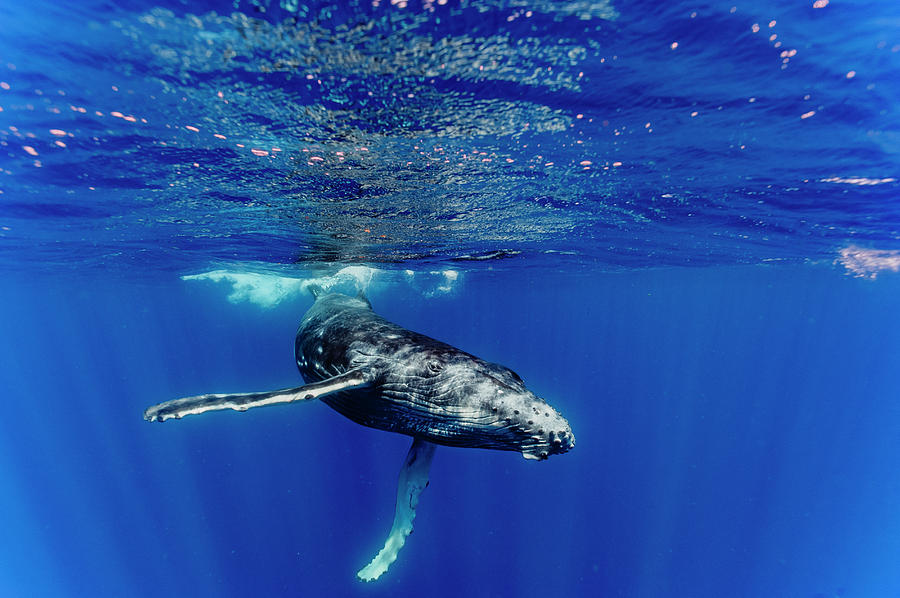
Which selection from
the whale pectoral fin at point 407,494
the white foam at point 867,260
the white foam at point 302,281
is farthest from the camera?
the white foam at point 302,281

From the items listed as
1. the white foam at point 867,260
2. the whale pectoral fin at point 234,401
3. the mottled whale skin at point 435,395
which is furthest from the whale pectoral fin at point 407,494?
the white foam at point 867,260

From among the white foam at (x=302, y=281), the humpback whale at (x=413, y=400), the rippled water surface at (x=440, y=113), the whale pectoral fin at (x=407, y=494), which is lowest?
the white foam at (x=302, y=281)

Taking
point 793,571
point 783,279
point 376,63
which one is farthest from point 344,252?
point 793,571

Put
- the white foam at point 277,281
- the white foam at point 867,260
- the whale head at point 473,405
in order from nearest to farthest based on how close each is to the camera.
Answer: the whale head at point 473,405 → the white foam at point 867,260 → the white foam at point 277,281

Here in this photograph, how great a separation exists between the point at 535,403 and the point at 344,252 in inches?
678

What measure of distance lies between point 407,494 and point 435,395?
88.2 inches

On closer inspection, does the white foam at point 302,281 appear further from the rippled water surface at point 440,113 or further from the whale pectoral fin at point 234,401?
the whale pectoral fin at point 234,401

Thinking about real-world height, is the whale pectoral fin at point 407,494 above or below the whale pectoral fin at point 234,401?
below

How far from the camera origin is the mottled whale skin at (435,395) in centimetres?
371

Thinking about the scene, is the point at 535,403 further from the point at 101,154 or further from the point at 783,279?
the point at 783,279

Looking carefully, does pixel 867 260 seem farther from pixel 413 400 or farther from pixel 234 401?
pixel 234 401

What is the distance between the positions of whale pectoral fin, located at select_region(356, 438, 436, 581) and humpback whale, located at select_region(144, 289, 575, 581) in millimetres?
13

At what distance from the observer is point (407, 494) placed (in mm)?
5777

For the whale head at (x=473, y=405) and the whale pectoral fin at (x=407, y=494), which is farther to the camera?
the whale pectoral fin at (x=407, y=494)
